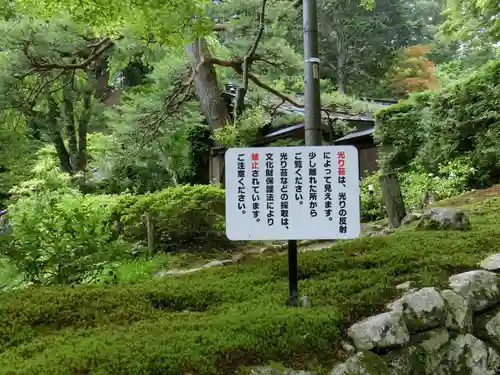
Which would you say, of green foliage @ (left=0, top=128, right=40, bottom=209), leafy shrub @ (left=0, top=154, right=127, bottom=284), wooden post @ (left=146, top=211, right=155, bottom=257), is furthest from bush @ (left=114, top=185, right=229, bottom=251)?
green foliage @ (left=0, top=128, right=40, bottom=209)

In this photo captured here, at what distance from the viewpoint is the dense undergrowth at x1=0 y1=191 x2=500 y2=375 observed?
8.94 feet

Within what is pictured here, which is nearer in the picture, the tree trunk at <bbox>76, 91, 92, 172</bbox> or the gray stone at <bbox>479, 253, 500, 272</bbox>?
the gray stone at <bbox>479, 253, 500, 272</bbox>

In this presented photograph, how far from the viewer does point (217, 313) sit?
11.4ft

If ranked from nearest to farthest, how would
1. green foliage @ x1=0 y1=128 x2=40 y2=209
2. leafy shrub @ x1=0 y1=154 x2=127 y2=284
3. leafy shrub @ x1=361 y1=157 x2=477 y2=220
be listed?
leafy shrub @ x1=0 y1=154 x2=127 y2=284, leafy shrub @ x1=361 y1=157 x2=477 y2=220, green foliage @ x1=0 y1=128 x2=40 y2=209

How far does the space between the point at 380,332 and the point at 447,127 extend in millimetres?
8666

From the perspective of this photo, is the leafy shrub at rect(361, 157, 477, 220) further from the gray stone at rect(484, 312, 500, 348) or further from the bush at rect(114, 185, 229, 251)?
the gray stone at rect(484, 312, 500, 348)

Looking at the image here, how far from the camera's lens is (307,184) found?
3551 mm

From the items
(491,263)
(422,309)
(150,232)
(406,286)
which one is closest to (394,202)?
(491,263)

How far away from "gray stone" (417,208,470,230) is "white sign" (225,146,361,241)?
276cm

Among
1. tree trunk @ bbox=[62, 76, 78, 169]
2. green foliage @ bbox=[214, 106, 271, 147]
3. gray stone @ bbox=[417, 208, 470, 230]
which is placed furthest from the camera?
tree trunk @ bbox=[62, 76, 78, 169]

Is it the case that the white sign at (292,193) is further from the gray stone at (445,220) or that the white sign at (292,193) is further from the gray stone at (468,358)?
the gray stone at (445,220)

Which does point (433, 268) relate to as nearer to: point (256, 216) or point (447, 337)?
point (447, 337)

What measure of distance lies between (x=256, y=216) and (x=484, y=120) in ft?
27.1

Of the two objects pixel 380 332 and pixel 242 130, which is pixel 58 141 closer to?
pixel 242 130
